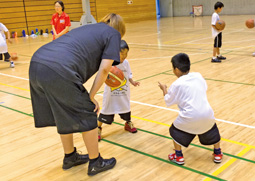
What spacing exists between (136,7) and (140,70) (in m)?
16.7

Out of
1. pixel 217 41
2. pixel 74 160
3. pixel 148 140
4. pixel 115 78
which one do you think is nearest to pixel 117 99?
pixel 115 78

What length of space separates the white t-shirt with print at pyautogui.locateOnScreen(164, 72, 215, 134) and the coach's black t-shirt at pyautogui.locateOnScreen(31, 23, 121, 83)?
2.21 feet

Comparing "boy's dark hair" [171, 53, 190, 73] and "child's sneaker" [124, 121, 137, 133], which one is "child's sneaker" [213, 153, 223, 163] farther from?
"child's sneaker" [124, 121, 137, 133]

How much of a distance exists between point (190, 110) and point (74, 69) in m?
1.08

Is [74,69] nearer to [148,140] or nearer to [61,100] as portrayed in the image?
[61,100]

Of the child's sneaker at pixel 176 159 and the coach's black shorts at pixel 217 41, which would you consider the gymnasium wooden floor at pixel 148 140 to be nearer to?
the child's sneaker at pixel 176 159

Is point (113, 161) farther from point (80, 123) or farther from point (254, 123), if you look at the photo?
point (254, 123)

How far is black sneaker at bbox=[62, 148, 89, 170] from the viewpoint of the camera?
2938mm

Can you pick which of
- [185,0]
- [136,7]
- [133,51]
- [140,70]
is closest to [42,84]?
[140,70]

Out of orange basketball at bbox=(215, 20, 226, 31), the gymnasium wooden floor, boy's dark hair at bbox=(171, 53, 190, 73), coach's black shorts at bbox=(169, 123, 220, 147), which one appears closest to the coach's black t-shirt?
boy's dark hair at bbox=(171, 53, 190, 73)

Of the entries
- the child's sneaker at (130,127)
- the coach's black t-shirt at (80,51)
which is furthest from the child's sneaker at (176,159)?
the coach's black t-shirt at (80,51)

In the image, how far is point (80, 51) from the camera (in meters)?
2.37

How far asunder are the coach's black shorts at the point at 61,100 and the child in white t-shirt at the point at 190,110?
0.79 meters

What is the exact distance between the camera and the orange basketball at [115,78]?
3330mm
